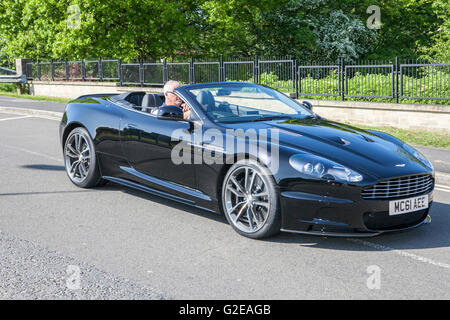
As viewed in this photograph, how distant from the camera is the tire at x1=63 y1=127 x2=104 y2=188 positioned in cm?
722

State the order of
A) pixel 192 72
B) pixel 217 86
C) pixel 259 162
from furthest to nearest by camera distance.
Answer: pixel 192 72 < pixel 217 86 < pixel 259 162

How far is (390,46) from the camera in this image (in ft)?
120

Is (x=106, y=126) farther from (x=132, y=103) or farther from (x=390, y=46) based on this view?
(x=390, y=46)

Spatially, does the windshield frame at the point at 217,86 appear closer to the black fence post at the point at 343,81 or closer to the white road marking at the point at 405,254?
the white road marking at the point at 405,254

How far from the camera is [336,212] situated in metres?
4.86

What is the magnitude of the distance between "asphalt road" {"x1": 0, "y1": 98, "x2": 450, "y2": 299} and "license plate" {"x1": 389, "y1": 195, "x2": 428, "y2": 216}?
0.33 metres

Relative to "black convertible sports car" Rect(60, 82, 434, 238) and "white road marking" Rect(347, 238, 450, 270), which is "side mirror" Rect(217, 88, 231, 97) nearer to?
"black convertible sports car" Rect(60, 82, 434, 238)

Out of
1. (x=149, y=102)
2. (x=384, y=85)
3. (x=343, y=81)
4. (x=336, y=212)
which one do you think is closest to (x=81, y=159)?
(x=149, y=102)

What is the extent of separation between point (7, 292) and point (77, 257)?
814mm

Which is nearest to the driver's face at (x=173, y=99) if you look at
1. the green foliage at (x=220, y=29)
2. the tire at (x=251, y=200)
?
the tire at (x=251, y=200)

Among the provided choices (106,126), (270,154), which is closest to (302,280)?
(270,154)

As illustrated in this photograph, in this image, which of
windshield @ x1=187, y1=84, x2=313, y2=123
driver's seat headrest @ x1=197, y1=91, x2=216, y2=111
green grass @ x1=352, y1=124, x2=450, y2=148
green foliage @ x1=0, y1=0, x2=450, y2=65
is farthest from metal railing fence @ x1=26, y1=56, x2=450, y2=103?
driver's seat headrest @ x1=197, y1=91, x2=216, y2=111

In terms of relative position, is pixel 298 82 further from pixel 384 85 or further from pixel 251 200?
pixel 251 200

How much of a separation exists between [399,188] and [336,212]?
63 cm
